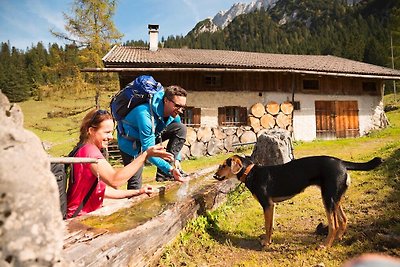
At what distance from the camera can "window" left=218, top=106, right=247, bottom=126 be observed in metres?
18.7

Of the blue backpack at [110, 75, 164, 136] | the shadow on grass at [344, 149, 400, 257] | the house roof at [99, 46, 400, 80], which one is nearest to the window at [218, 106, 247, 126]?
the house roof at [99, 46, 400, 80]

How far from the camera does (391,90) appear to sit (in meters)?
49.8

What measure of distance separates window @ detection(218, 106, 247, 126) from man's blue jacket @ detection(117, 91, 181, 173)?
544 inches

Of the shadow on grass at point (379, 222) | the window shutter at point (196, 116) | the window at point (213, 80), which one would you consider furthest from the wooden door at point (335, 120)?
the shadow on grass at point (379, 222)

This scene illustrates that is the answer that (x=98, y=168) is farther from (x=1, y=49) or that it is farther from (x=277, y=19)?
(x=277, y=19)

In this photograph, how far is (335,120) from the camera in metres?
20.4

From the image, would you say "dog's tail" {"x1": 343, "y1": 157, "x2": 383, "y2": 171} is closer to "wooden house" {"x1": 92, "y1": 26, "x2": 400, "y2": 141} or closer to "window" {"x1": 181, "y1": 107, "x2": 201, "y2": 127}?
"wooden house" {"x1": 92, "y1": 26, "x2": 400, "y2": 141}

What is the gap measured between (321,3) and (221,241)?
167 m

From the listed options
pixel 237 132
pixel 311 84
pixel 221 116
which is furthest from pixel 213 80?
pixel 311 84

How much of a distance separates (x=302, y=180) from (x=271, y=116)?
15345mm

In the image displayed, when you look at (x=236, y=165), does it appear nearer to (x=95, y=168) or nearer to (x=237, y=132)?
(x=95, y=168)

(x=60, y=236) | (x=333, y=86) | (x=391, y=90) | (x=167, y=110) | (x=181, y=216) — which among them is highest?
(x=391, y=90)

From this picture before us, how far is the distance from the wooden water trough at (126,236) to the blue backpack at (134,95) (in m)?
1.40

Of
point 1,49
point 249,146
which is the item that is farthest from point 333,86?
point 1,49
